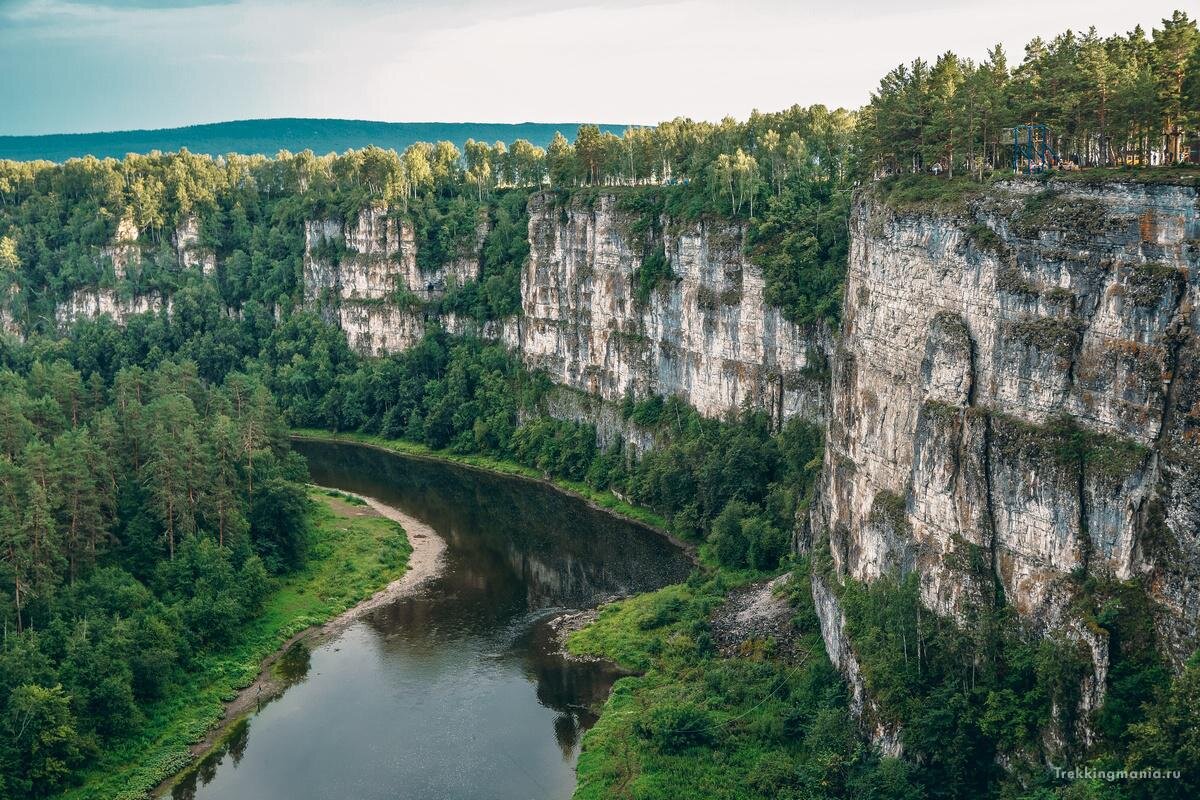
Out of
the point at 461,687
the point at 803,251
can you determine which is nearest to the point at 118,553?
the point at 461,687

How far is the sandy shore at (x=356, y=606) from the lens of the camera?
165ft

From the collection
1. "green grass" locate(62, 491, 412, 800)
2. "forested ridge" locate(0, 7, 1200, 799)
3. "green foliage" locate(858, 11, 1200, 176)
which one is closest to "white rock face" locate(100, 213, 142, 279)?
"forested ridge" locate(0, 7, 1200, 799)

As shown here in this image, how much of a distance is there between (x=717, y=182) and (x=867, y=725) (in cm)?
4624

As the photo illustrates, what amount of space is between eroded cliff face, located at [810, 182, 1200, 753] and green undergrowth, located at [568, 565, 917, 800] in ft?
10.5

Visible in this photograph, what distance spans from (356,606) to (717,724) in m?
25.0

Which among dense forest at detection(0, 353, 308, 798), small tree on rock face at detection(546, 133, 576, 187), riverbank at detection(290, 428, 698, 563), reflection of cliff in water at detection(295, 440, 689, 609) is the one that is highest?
small tree on rock face at detection(546, 133, 576, 187)

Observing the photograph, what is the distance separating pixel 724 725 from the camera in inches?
1841

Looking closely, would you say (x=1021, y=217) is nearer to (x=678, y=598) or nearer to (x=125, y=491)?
(x=678, y=598)

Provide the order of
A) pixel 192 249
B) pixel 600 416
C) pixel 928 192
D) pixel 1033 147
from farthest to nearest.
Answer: pixel 192 249 → pixel 600 416 → pixel 1033 147 → pixel 928 192

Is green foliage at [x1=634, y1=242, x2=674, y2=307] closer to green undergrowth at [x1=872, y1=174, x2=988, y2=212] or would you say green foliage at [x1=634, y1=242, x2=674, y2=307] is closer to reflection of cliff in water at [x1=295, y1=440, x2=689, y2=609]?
reflection of cliff in water at [x1=295, y1=440, x2=689, y2=609]

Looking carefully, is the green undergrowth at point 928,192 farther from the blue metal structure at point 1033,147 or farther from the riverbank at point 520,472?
the riverbank at point 520,472

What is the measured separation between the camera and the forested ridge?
132 ft

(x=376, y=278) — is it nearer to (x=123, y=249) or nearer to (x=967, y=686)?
(x=123, y=249)

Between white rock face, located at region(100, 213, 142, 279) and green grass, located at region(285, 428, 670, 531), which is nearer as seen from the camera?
green grass, located at region(285, 428, 670, 531)
